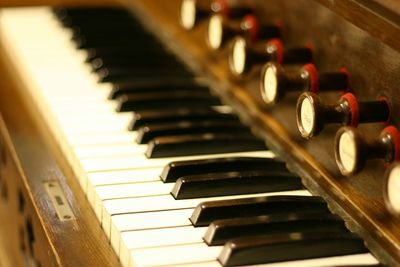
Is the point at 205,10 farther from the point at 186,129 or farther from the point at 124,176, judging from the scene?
the point at 124,176

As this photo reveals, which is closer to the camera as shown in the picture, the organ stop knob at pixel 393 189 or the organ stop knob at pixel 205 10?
the organ stop knob at pixel 393 189

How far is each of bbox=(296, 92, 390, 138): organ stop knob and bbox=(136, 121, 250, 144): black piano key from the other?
0.41 meters

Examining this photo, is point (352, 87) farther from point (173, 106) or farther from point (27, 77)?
point (27, 77)

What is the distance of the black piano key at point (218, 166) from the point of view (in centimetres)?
158

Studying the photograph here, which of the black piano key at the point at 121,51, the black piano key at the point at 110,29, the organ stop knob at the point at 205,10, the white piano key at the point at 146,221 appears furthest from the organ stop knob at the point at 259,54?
the black piano key at the point at 110,29

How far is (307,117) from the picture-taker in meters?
1.43

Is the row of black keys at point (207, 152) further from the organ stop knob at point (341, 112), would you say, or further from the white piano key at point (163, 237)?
the organ stop knob at point (341, 112)

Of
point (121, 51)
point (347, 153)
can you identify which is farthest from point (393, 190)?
point (121, 51)

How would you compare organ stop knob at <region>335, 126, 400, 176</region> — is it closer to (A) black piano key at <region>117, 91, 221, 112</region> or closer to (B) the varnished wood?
(B) the varnished wood

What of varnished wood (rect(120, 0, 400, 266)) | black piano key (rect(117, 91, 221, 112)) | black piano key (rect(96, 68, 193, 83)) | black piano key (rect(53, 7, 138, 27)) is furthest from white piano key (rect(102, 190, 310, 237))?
black piano key (rect(53, 7, 138, 27))

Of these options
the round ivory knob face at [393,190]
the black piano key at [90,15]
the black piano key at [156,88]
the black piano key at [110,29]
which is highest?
the black piano key at [90,15]

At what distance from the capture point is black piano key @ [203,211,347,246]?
4.28ft

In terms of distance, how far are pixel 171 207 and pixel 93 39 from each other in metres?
1.15

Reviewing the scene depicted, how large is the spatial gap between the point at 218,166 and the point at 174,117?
321 millimetres
